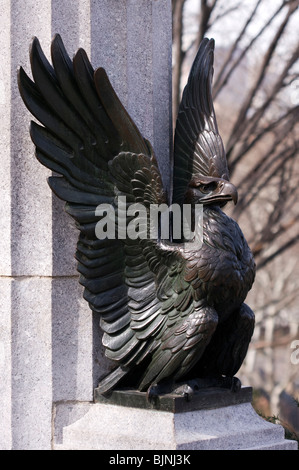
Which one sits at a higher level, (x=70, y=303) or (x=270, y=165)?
(x=270, y=165)

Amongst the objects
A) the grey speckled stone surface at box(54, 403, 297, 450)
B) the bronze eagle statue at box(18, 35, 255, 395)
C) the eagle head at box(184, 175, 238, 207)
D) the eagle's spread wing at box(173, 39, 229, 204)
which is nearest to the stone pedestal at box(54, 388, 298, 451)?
the grey speckled stone surface at box(54, 403, 297, 450)

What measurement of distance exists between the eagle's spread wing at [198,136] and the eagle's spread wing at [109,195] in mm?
357

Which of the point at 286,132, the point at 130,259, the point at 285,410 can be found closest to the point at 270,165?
the point at 286,132

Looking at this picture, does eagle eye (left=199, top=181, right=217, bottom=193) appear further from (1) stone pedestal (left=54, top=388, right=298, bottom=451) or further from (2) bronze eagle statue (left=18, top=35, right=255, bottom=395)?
(1) stone pedestal (left=54, top=388, right=298, bottom=451)

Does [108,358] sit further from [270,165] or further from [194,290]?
[270,165]

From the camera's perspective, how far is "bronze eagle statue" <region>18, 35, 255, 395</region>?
12.5ft

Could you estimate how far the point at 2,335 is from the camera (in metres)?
3.95

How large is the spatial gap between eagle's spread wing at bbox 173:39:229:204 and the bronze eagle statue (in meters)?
0.01

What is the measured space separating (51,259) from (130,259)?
1.48ft

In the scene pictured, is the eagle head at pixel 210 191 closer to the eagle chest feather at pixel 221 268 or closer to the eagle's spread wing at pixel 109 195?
the eagle chest feather at pixel 221 268

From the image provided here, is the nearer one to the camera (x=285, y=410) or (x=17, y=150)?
(x=17, y=150)

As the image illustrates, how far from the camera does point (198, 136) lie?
4.25 metres

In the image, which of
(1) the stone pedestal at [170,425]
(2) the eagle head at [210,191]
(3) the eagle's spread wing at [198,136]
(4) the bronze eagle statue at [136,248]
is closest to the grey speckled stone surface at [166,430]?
(1) the stone pedestal at [170,425]

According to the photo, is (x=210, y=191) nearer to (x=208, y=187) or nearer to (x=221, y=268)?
(x=208, y=187)
